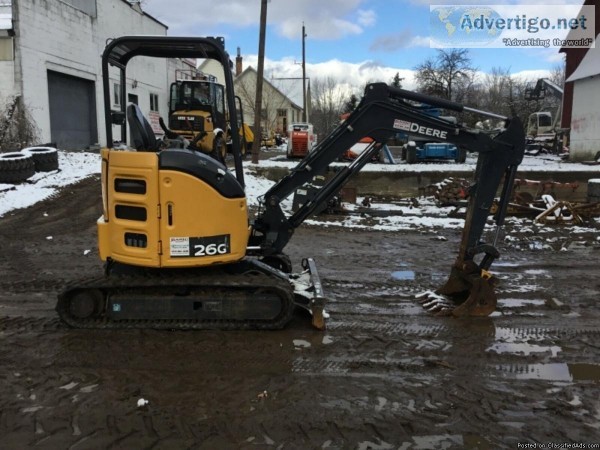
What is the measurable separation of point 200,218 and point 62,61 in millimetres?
19891

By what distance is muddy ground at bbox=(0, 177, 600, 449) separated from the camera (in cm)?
332

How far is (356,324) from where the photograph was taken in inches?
205

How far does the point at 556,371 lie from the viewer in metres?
4.21

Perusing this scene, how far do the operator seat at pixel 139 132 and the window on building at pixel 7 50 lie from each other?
16581mm

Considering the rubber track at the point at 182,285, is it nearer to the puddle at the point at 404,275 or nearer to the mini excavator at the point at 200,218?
the mini excavator at the point at 200,218

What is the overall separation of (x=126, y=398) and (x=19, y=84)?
1821 centimetres

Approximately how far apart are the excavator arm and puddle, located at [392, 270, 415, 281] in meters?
1.32

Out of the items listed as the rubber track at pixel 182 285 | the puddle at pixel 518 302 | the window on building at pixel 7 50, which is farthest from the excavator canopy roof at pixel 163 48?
the window on building at pixel 7 50

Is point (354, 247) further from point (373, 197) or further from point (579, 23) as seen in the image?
point (579, 23)

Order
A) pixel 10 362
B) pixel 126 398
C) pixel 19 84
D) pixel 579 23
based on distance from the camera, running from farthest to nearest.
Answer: pixel 579 23 → pixel 19 84 → pixel 10 362 → pixel 126 398

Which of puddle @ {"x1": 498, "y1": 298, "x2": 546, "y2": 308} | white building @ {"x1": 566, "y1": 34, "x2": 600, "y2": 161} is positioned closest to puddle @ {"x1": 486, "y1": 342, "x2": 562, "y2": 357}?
puddle @ {"x1": 498, "y1": 298, "x2": 546, "y2": 308}

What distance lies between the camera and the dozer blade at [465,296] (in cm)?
541

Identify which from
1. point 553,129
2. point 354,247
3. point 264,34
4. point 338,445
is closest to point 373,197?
point 354,247

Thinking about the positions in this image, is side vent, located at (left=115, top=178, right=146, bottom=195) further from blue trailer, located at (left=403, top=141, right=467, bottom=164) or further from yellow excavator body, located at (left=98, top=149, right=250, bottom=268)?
blue trailer, located at (left=403, top=141, right=467, bottom=164)
